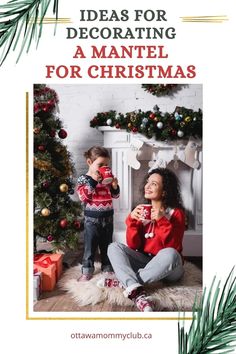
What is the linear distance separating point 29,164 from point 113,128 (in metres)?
0.25

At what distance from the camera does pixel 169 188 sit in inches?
61.2

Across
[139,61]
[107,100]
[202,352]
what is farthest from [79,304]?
[139,61]

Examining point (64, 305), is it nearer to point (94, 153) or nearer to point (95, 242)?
point (95, 242)

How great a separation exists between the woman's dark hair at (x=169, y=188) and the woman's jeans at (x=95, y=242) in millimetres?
179

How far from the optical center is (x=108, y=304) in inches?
58.9

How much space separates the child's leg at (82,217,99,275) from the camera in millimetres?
1507

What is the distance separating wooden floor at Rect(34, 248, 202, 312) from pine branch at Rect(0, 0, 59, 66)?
0.62 m

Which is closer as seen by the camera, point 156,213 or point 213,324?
point 213,324

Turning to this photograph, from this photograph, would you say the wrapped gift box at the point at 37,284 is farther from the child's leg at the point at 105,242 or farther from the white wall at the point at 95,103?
the white wall at the point at 95,103

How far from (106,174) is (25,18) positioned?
0.47 meters

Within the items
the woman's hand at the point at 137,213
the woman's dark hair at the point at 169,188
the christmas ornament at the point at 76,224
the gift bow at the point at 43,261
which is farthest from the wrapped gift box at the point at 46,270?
the woman's dark hair at the point at 169,188

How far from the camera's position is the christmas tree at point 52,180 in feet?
4.91

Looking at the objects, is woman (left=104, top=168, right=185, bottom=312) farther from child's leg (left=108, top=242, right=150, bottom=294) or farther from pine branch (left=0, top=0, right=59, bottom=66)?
pine branch (left=0, top=0, right=59, bottom=66)

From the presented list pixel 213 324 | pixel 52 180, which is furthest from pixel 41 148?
pixel 213 324
